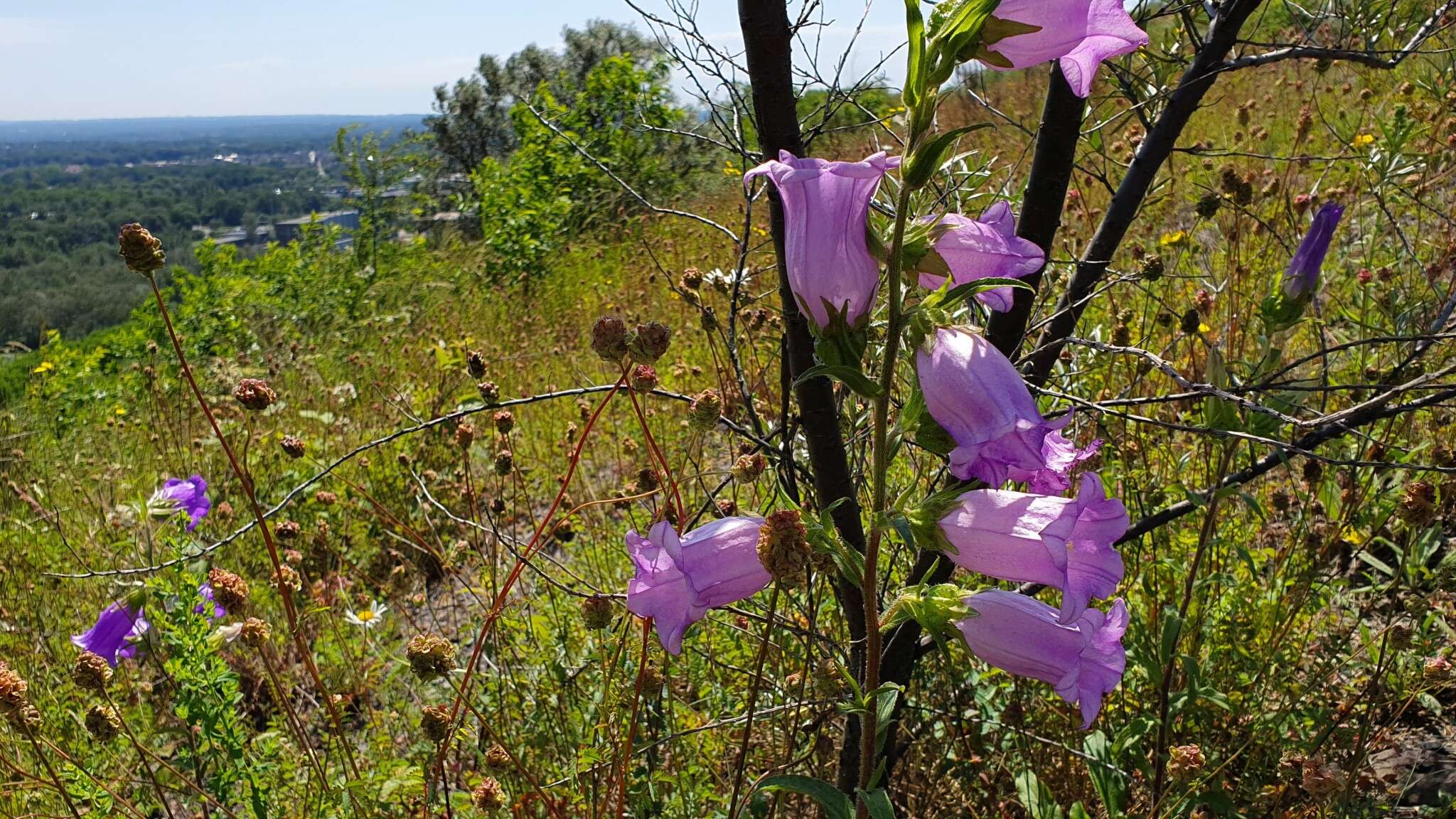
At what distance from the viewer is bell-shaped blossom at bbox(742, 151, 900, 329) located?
1.05 meters

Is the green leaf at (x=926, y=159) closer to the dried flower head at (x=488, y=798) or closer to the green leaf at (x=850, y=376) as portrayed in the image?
the green leaf at (x=850, y=376)

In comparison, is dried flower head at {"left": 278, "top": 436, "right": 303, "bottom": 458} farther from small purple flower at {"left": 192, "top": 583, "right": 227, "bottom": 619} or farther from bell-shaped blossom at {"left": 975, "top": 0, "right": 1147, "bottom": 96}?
bell-shaped blossom at {"left": 975, "top": 0, "right": 1147, "bottom": 96}

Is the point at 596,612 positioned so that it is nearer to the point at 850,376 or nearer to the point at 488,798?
the point at 488,798

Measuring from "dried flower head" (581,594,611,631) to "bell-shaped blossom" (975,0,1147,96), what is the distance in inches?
47.7

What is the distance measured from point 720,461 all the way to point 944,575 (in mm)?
2206

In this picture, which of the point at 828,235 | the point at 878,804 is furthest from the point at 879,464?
the point at 878,804

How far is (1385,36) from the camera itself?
230 cm

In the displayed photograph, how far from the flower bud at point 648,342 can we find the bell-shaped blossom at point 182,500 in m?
1.46

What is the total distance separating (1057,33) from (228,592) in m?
1.78

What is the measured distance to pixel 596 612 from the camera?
174cm

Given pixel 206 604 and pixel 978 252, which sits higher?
pixel 978 252

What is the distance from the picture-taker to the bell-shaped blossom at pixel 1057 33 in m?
1.03

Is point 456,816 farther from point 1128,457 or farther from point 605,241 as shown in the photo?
point 605,241

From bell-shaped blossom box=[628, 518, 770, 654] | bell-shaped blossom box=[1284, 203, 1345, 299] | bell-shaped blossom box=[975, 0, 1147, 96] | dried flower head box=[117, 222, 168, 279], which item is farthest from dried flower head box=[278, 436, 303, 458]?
bell-shaped blossom box=[1284, 203, 1345, 299]
